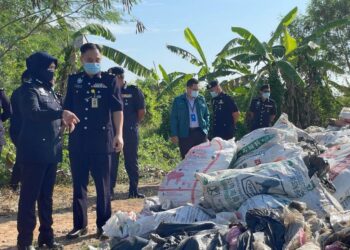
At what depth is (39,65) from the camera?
3.94 meters

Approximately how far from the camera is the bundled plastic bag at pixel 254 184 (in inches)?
144

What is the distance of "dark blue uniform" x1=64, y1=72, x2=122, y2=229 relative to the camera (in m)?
4.36

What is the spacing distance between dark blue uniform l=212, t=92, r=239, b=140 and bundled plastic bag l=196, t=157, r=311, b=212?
12.2 feet

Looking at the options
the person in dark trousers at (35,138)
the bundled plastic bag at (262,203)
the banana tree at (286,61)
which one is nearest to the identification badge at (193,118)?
the person in dark trousers at (35,138)

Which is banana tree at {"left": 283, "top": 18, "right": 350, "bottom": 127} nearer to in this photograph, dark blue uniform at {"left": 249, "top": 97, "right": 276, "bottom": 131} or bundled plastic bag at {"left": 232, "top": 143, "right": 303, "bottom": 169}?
dark blue uniform at {"left": 249, "top": 97, "right": 276, "bottom": 131}

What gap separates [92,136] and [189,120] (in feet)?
8.15

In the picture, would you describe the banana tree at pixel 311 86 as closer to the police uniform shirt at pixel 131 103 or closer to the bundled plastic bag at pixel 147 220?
the police uniform shirt at pixel 131 103

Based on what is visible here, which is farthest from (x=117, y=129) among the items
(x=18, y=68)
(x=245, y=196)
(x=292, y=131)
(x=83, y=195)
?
(x=18, y=68)

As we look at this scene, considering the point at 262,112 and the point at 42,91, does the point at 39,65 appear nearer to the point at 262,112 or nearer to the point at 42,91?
the point at 42,91

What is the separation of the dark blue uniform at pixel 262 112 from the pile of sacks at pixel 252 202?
3129mm

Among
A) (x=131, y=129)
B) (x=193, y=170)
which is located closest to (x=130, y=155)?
(x=131, y=129)

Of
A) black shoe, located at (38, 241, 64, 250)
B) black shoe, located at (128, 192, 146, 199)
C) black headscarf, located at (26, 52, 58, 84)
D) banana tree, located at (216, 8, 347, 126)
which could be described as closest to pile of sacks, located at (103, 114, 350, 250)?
black shoe, located at (38, 241, 64, 250)

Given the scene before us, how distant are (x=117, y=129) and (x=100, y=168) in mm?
372

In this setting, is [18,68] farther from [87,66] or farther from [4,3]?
[87,66]
